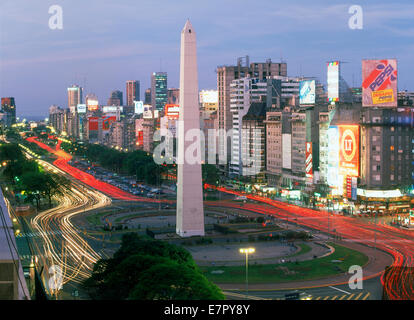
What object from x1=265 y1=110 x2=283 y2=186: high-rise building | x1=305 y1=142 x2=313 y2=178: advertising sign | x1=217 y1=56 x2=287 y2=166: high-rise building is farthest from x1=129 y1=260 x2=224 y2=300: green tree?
x1=217 y1=56 x2=287 y2=166: high-rise building

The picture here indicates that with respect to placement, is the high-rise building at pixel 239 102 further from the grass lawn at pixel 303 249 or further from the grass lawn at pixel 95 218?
the grass lawn at pixel 303 249

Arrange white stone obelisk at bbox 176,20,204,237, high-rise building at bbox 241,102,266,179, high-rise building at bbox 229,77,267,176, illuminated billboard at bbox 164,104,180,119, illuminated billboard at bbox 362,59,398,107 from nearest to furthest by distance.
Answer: white stone obelisk at bbox 176,20,204,237, illuminated billboard at bbox 362,59,398,107, high-rise building at bbox 241,102,266,179, high-rise building at bbox 229,77,267,176, illuminated billboard at bbox 164,104,180,119

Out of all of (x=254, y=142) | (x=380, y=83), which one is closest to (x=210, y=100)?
(x=254, y=142)

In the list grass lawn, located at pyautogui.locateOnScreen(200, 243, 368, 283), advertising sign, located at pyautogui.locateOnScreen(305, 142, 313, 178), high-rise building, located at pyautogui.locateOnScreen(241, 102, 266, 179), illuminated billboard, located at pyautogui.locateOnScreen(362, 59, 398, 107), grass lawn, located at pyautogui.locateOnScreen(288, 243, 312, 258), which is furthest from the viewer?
high-rise building, located at pyautogui.locateOnScreen(241, 102, 266, 179)

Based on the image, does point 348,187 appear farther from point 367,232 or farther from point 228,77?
point 228,77

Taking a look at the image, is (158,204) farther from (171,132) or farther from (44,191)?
(171,132)

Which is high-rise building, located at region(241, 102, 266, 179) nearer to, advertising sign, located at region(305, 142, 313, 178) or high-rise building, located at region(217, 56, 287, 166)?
high-rise building, located at region(217, 56, 287, 166)

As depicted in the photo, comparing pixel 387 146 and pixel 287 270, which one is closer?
pixel 287 270
